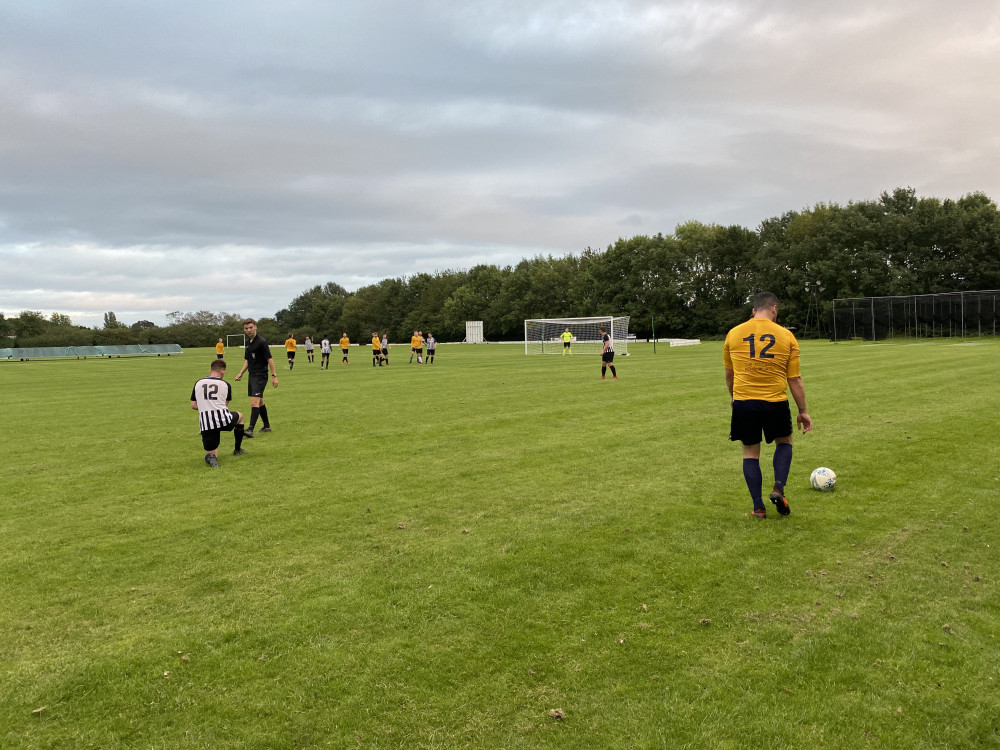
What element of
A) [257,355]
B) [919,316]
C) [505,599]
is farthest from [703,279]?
[505,599]

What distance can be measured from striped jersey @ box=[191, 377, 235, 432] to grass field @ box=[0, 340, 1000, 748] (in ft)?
2.22

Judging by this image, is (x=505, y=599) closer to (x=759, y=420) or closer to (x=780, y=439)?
(x=759, y=420)

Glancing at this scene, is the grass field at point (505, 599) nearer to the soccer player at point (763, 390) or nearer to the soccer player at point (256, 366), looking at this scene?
the soccer player at point (763, 390)

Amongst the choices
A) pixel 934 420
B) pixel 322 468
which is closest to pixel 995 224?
pixel 934 420

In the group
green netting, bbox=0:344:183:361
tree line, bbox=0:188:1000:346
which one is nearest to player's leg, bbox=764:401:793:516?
tree line, bbox=0:188:1000:346

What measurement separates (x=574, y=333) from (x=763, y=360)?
170ft

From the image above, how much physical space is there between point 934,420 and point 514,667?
34.2ft

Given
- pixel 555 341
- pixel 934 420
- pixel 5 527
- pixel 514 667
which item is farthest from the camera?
pixel 555 341

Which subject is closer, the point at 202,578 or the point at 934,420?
the point at 202,578

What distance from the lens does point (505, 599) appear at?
4.48 m

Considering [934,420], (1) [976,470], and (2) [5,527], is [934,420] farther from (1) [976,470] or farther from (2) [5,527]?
(2) [5,527]

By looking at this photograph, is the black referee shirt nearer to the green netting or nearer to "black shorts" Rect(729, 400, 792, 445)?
"black shorts" Rect(729, 400, 792, 445)

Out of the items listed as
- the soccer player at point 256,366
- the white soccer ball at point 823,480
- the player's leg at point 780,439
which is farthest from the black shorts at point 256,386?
the white soccer ball at point 823,480

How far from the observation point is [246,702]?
11.0ft
